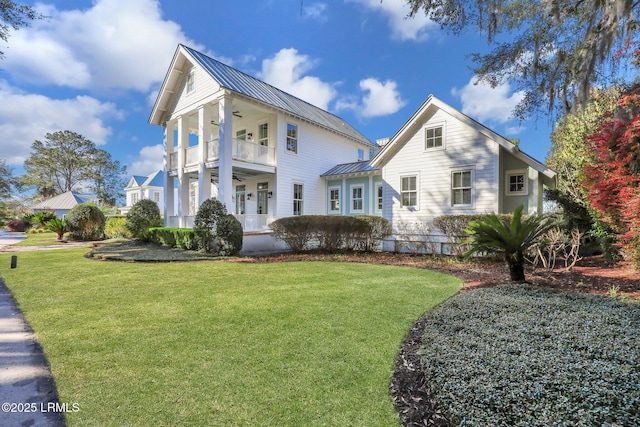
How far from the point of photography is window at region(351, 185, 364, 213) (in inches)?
680

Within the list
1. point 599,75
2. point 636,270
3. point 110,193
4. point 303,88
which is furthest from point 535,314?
point 110,193

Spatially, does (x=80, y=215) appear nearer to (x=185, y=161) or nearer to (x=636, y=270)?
(x=185, y=161)

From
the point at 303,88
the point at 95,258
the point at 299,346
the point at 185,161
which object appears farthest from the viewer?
the point at 303,88

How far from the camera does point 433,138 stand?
12.8 meters

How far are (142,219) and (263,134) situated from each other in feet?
26.0

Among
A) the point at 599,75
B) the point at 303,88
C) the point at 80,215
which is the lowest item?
the point at 80,215

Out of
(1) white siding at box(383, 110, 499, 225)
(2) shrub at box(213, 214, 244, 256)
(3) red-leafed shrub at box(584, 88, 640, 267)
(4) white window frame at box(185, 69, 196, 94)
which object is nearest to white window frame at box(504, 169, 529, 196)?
(1) white siding at box(383, 110, 499, 225)

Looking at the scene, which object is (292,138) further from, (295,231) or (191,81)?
(295,231)

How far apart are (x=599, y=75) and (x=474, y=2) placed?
318 cm

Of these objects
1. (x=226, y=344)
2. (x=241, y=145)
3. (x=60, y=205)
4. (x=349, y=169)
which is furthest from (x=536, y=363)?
(x=60, y=205)

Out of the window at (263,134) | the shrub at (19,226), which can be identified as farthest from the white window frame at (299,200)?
the shrub at (19,226)

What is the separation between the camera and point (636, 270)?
6422mm

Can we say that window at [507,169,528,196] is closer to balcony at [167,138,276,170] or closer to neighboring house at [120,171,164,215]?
balcony at [167,138,276,170]

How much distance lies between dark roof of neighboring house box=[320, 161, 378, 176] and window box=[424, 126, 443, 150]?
387 cm
